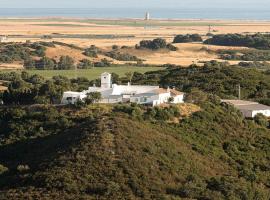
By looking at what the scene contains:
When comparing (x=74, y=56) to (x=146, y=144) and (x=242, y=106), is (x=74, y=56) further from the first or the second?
(x=146, y=144)

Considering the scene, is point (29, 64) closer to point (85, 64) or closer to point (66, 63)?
point (66, 63)

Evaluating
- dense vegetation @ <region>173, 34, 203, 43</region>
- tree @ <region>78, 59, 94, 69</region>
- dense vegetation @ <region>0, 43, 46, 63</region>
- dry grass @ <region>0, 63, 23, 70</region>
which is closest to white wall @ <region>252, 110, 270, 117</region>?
tree @ <region>78, 59, 94, 69</region>

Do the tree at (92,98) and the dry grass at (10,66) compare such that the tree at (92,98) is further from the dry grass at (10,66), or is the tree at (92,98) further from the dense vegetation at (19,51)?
the dense vegetation at (19,51)

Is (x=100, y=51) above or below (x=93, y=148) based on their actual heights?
below

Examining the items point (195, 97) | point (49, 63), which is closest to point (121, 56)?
point (49, 63)

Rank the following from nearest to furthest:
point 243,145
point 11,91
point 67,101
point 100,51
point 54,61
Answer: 1. point 243,145
2. point 67,101
3. point 11,91
4. point 54,61
5. point 100,51

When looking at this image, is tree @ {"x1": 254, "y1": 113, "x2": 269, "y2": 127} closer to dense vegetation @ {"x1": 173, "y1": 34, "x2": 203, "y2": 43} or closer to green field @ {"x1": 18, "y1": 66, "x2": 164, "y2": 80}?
green field @ {"x1": 18, "y1": 66, "x2": 164, "y2": 80}

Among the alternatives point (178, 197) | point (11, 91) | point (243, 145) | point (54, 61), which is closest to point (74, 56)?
point (54, 61)
